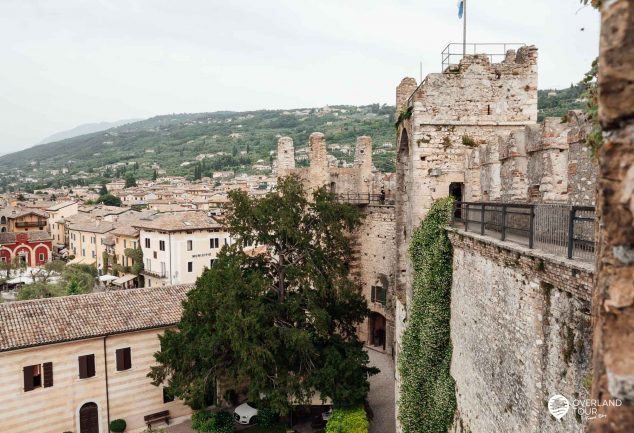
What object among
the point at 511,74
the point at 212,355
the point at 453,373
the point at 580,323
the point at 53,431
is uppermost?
the point at 511,74

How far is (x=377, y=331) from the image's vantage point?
30016 mm

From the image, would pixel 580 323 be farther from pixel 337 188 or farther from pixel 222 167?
pixel 222 167

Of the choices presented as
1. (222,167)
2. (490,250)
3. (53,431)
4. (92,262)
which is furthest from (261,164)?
(490,250)

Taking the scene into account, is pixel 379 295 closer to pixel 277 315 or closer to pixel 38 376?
pixel 277 315

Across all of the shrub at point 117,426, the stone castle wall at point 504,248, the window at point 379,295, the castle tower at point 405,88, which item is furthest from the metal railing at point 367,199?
the shrub at point 117,426

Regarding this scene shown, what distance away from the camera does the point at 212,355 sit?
18531 millimetres

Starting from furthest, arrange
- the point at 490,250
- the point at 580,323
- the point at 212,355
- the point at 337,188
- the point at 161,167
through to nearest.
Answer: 1. the point at 161,167
2. the point at 337,188
3. the point at 212,355
4. the point at 490,250
5. the point at 580,323

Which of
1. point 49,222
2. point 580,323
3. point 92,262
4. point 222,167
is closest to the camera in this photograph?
point 580,323

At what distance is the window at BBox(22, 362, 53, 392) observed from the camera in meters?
20.0

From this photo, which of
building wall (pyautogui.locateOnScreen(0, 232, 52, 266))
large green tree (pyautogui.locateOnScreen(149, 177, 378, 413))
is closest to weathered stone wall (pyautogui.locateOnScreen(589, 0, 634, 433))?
large green tree (pyautogui.locateOnScreen(149, 177, 378, 413))

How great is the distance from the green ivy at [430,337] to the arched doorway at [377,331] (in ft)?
48.7

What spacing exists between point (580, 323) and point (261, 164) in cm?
16128

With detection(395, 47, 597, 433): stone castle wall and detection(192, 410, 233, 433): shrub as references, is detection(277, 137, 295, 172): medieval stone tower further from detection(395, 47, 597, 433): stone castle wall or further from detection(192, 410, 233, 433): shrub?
detection(192, 410, 233, 433): shrub

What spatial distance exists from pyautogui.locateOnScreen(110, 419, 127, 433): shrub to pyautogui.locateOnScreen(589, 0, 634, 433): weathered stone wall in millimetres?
23198
